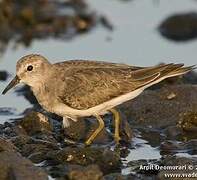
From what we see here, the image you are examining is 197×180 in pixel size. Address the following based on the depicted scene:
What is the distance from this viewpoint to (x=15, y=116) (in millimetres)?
13680

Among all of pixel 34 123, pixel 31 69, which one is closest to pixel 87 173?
pixel 31 69

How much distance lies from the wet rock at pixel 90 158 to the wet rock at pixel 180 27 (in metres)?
6.99

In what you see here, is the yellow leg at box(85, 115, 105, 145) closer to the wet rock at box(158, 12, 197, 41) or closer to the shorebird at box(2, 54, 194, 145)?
the shorebird at box(2, 54, 194, 145)

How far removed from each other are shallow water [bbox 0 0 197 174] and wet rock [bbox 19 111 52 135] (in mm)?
1453

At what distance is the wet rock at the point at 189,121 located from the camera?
41.4ft

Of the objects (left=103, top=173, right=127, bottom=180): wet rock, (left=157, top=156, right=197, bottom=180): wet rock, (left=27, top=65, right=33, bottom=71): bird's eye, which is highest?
(left=27, top=65, right=33, bottom=71): bird's eye

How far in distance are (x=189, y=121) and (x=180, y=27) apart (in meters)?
5.69

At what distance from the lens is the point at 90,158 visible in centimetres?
1126

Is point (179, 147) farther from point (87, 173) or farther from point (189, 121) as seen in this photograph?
point (87, 173)

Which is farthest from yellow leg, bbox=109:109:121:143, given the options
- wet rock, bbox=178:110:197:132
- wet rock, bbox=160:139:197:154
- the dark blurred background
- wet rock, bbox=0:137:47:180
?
the dark blurred background

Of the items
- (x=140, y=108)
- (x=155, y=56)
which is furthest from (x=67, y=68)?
(x=155, y=56)

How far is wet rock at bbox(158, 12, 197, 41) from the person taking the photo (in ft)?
59.1

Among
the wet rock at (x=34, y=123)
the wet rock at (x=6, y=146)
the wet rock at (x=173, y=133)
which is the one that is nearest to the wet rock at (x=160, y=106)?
the wet rock at (x=173, y=133)

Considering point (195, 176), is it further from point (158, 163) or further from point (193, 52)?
point (193, 52)
